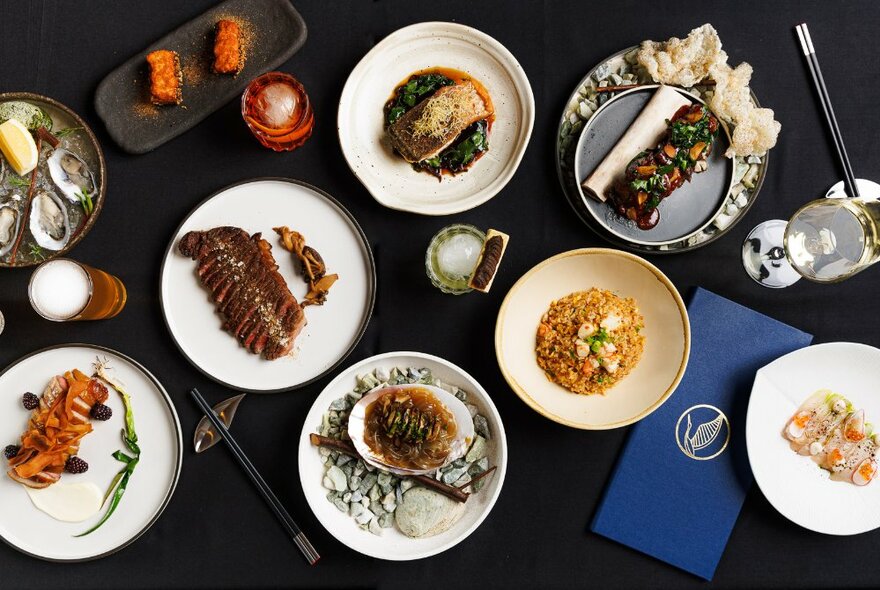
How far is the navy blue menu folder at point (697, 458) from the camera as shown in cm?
239

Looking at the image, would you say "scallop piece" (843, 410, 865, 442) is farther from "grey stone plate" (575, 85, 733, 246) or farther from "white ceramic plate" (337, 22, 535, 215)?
"white ceramic plate" (337, 22, 535, 215)

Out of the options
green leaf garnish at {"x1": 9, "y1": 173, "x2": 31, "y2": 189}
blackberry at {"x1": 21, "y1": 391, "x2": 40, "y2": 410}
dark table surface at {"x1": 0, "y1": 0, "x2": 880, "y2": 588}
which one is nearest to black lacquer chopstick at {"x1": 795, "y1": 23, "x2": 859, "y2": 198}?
dark table surface at {"x1": 0, "y1": 0, "x2": 880, "y2": 588}

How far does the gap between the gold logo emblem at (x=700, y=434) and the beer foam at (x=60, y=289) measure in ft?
7.26

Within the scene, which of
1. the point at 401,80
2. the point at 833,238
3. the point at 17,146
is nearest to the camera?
the point at 833,238

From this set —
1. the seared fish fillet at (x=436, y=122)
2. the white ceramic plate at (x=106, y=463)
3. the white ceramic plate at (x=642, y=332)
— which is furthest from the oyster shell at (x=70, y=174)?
the white ceramic plate at (x=642, y=332)

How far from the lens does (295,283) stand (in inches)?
93.4

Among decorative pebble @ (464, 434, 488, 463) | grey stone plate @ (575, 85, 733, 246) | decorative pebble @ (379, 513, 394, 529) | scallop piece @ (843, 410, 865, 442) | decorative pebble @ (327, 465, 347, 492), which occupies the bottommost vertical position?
scallop piece @ (843, 410, 865, 442)

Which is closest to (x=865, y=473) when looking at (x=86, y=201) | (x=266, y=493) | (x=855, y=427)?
(x=855, y=427)

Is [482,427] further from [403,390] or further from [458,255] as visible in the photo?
[458,255]

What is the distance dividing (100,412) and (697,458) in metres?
2.22

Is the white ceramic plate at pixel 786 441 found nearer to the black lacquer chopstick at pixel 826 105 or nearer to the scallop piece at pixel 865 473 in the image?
the scallop piece at pixel 865 473

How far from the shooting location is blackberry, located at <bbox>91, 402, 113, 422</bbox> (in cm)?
232

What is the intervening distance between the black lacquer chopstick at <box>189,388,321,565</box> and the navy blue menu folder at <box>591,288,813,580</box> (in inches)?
42.2

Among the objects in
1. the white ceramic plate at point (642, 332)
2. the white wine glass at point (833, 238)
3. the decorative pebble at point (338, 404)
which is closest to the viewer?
the white wine glass at point (833, 238)
